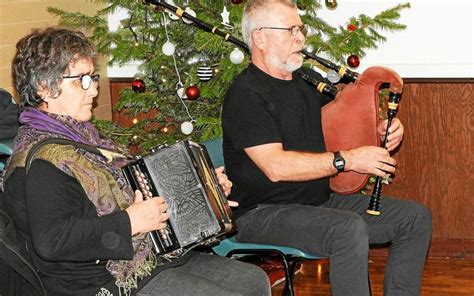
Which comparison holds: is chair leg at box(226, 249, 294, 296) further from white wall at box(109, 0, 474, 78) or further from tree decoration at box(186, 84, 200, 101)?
white wall at box(109, 0, 474, 78)

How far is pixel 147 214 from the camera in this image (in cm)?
239

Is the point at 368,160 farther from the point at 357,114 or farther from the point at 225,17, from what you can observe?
the point at 225,17

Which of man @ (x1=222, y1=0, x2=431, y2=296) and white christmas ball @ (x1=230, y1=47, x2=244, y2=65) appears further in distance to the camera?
white christmas ball @ (x1=230, y1=47, x2=244, y2=65)

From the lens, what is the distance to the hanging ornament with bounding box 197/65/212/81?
152 inches

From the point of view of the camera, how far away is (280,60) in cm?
317

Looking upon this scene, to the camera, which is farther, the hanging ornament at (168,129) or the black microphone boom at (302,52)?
the hanging ornament at (168,129)

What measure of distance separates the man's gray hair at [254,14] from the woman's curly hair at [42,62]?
0.93m

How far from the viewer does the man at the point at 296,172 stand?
9.48ft

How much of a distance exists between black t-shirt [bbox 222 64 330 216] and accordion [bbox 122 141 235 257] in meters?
0.47

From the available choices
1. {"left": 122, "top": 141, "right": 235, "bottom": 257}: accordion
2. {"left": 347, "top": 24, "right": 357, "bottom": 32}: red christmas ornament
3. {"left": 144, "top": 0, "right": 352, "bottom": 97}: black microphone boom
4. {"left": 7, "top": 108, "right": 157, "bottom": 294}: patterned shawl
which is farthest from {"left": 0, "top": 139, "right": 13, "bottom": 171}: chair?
{"left": 347, "top": 24, "right": 357, "bottom": 32}: red christmas ornament

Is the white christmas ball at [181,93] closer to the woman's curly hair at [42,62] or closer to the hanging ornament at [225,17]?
the hanging ornament at [225,17]

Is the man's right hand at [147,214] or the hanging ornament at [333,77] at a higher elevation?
the hanging ornament at [333,77]

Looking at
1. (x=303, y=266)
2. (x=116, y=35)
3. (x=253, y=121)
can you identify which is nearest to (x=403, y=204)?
(x=253, y=121)

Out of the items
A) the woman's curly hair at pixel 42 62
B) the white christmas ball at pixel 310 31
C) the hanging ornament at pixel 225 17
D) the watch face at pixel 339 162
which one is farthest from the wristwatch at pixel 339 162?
the white christmas ball at pixel 310 31
